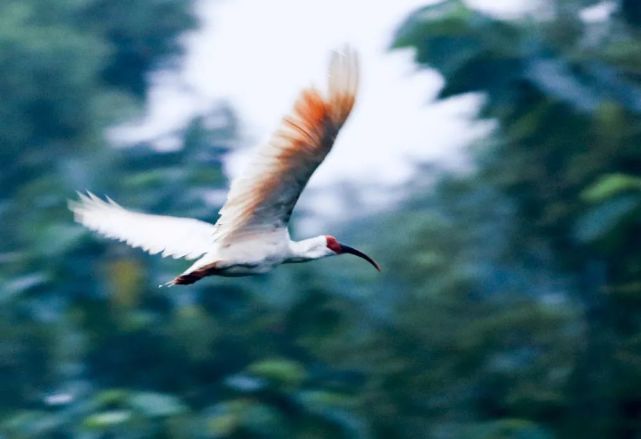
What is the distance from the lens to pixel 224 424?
6316 mm

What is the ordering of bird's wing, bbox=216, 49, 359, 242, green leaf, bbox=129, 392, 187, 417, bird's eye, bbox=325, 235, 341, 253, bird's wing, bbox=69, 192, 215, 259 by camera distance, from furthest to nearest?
green leaf, bbox=129, 392, 187, 417 < bird's wing, bbox=69, 192, 215, 259 < bird's eye, bbox=325, 235, 341, 253 < bird's wing, bbox=216, 49, 359, 242

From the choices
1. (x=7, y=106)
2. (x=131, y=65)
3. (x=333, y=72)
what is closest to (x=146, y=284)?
(x=333, y=72)

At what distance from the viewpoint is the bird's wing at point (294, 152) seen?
4.39 m

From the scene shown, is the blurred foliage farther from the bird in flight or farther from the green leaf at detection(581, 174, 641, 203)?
the bird in flight

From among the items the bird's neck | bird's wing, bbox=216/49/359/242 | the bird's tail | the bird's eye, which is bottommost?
the bird's tail

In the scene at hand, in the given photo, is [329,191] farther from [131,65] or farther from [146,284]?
[131,65]

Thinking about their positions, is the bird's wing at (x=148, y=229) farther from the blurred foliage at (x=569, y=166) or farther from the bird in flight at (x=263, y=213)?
the blurred foliage at (x=569, y=166)

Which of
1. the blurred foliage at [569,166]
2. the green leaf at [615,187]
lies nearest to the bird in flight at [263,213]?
the green leaf at [615,187]

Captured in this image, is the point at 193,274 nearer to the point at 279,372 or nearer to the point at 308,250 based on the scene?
the point at 308,250

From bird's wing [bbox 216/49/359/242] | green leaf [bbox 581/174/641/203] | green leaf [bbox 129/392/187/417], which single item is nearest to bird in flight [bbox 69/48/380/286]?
bird's wing [bbox 216/49/359/242]

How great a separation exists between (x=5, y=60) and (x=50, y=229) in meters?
3.88

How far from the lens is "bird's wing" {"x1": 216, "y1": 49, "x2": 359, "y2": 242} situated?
439cm

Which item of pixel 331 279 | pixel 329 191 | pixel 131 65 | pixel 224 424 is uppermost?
pixel 131 65

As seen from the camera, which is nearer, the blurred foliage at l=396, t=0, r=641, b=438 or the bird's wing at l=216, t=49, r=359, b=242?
the bird's wing at l=216, t=49, r=359, b=242
